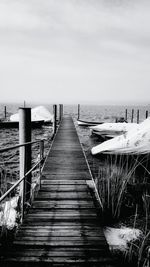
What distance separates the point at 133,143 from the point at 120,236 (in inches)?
217

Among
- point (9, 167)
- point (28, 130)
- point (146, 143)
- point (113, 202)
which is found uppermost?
point (28, 130)

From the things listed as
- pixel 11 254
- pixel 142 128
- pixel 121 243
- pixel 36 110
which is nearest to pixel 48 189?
pixel 121 243

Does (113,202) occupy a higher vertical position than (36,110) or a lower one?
lower

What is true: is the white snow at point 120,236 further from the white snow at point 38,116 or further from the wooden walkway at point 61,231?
the white snow at point 38,116

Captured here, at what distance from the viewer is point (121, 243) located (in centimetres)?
357

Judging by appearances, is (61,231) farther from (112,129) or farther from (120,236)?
(112,129)

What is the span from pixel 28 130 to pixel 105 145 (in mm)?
5853

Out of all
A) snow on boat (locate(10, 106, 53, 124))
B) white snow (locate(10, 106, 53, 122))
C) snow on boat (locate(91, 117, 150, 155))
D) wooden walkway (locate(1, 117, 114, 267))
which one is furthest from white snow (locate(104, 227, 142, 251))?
white snow (locate(10, 106, 53, 122))

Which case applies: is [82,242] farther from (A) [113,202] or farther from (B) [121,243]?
(A) [113,202]

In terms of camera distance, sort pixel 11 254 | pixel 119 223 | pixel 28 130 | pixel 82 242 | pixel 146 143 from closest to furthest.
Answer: pixel 11 254 → pixel 82 242 → pixel 119 223 → pixel 28 130 → pixel 146 143

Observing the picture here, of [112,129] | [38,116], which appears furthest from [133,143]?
[38,116]

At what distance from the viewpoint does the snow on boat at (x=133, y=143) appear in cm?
877

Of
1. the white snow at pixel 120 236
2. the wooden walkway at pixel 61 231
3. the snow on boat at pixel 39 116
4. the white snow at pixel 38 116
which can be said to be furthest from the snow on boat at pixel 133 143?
the white snow at pixel 38 116

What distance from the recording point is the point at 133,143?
892 cm
